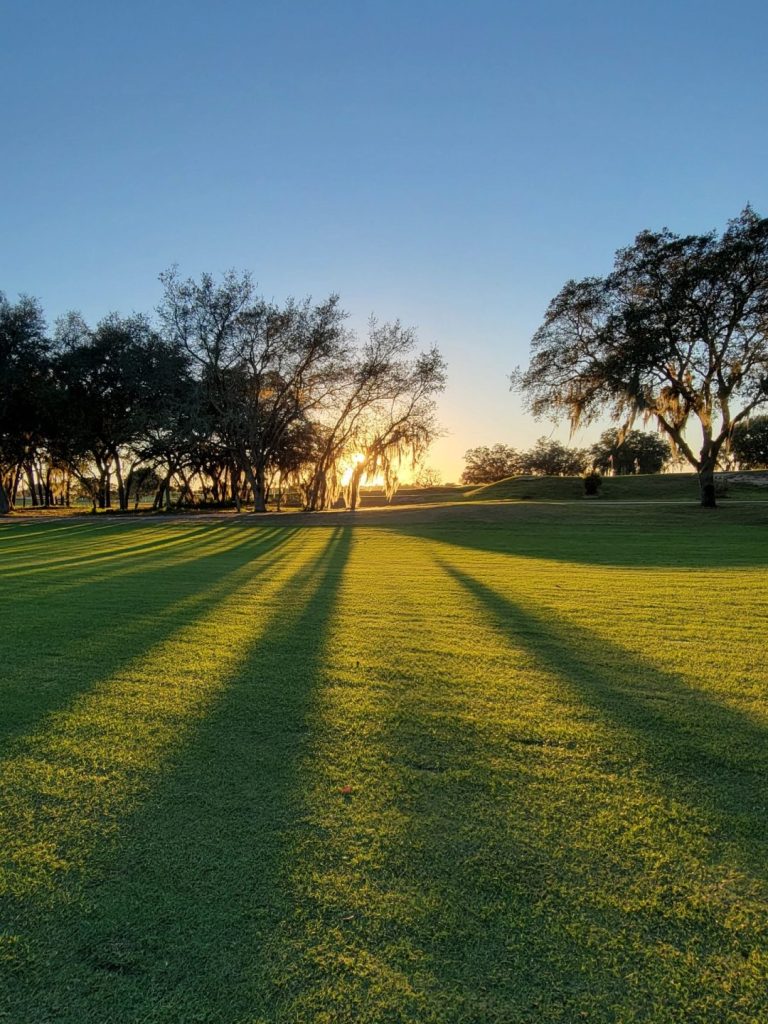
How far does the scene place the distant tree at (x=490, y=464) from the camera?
74.1 m

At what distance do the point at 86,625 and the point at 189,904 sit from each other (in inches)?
175

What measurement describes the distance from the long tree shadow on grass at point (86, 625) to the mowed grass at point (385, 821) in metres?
0.04

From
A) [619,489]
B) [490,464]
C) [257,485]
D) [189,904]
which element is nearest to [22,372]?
[257,485]

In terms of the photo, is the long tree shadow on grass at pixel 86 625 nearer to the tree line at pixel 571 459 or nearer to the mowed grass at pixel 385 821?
the mowed grass at pixel 385 821

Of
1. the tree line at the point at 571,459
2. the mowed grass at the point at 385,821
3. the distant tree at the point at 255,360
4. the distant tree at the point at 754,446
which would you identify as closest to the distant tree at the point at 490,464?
the tree line at the point at 571,459

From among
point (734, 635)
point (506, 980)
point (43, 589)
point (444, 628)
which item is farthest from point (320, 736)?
point (43, 589)

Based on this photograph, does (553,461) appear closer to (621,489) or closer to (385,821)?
(621,489)

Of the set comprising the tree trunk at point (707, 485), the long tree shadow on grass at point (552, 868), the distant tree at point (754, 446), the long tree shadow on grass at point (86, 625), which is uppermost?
the distant tree at point (754, 446)

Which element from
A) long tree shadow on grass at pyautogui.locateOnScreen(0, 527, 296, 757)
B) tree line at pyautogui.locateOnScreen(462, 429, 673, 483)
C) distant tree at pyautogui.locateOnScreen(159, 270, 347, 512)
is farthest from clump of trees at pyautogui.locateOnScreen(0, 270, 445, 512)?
tree line at pyautogui.locateOnScreen(462, 429, 673, 483)

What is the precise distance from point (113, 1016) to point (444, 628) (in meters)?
4.09

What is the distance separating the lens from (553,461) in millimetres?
70375

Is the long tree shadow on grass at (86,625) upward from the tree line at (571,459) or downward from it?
downward

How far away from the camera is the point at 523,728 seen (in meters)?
3.00

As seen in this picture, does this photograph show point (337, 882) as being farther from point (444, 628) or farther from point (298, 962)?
point (444, 628)
